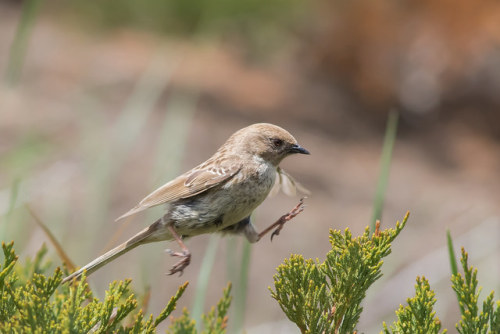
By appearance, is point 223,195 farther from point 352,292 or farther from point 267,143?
point 352,292

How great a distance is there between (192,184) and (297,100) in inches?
336

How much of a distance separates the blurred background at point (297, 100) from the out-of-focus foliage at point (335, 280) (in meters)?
5.58

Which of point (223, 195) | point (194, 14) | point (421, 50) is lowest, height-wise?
point (421, 50)

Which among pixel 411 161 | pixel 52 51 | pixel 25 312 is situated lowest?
pixel 411 161

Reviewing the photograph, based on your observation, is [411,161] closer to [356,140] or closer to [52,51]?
[356,140]

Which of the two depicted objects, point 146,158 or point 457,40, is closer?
point 146,158

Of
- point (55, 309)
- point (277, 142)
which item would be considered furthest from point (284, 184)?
point (55, 309)

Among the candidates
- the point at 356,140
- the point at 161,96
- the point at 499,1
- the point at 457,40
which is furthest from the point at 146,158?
the point at 499,1

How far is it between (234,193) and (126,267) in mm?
4923

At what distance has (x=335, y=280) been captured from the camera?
2477 millimetres

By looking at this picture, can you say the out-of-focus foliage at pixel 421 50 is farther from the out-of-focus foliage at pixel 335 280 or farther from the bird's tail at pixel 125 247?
the out-of-focus foliage at pixel 335 280

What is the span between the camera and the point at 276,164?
133 inches

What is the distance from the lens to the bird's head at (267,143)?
3.36 m

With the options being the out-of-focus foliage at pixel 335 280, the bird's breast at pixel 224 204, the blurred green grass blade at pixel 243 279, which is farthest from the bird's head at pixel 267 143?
the out-of-focus foliage at pixel 335 280
